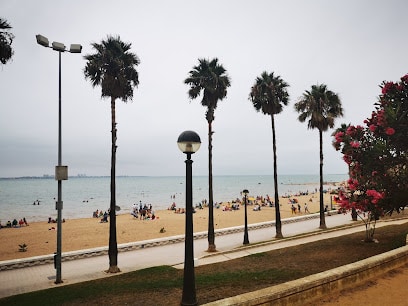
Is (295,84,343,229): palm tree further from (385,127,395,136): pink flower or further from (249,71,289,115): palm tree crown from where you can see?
(385,127,395,136): pink flower

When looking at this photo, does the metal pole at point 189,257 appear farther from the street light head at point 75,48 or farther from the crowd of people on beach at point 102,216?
the crowd of people on beach at point 102,216

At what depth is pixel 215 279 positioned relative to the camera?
10.1 m

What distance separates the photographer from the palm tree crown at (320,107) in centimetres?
2491

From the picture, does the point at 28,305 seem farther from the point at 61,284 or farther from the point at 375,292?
the point at 375,292

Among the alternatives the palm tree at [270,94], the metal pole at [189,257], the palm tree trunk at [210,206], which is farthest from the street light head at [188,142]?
the palm tree at [270,94]

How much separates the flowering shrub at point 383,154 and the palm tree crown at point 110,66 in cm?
1164

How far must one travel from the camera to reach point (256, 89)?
2328 centimetres

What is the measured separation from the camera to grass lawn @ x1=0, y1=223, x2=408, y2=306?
8719mm

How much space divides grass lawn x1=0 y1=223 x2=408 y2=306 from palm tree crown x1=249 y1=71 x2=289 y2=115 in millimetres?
11846

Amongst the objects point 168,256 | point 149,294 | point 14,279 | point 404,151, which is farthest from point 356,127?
point 14,279

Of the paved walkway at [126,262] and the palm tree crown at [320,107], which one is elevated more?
the palm tree crown at [320,107]

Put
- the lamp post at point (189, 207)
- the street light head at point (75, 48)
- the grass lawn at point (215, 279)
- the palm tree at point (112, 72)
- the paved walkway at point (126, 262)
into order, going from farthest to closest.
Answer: the palm tree at point (112, 72)
the paved walkway at point (126, 262)
the street light head at point (75, 48)
the grass lawn at point (215, 279)
the lamp post at point (189, 207)

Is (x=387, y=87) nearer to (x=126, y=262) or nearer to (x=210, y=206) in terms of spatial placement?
(x=210, y=206)

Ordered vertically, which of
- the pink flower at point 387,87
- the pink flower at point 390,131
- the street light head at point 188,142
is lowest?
the street light head at point 188,142
